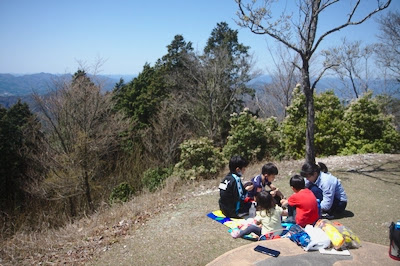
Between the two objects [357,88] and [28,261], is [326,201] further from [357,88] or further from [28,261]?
[357,88]

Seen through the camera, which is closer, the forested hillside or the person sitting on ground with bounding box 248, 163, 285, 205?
the person sitting on ground with bounding box 248, 163, 285, 205

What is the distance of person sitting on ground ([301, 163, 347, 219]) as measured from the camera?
520 cm

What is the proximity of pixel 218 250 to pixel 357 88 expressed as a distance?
83.9 ft

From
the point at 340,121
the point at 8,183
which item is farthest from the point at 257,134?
the point at 8,183

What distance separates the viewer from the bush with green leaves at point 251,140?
39.7 feet

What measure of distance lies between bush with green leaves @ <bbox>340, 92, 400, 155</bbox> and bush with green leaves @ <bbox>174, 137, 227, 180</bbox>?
504 centimetres

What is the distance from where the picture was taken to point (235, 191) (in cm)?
544

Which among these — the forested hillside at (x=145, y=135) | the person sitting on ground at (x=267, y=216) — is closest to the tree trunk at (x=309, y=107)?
the forested hillside at (x=145, y=135)

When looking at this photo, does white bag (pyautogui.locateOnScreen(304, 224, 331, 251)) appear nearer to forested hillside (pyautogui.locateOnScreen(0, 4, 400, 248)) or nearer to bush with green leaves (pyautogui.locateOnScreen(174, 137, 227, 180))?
forested hillside (pyautogui.locateOnScreen(0, 4, 400, 248))

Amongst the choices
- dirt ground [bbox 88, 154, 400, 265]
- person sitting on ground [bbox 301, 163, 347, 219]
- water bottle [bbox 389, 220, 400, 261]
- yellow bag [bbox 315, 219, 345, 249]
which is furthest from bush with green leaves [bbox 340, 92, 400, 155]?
water bottle [bbox 389, 220, 400, 261]

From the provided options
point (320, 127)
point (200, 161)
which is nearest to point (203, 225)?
point (200, 161)

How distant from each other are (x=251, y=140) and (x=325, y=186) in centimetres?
694

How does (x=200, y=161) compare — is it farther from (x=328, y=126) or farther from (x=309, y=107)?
(x=328, y=126)

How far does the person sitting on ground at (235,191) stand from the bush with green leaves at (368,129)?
748 cm
